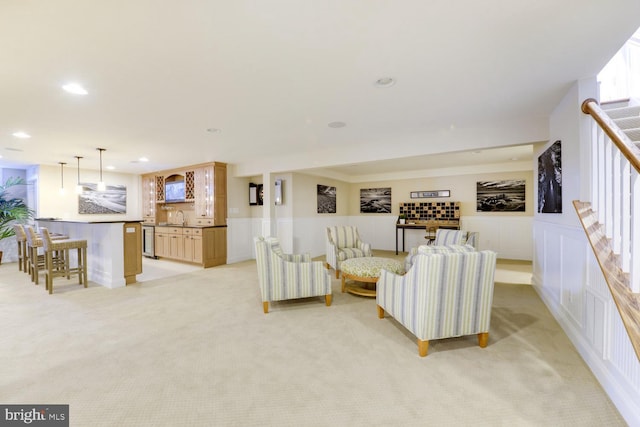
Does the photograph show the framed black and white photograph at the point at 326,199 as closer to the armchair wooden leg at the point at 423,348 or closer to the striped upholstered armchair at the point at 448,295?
the striped upholstered armchair at the point at 448,295

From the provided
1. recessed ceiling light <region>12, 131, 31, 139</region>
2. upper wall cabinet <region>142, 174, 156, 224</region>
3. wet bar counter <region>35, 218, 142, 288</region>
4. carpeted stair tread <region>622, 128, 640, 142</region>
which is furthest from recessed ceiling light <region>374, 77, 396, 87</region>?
upper wall cabinet <region>142, 174, 156, 224</region>

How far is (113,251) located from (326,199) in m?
4.88

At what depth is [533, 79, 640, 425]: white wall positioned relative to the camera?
1.69 meters

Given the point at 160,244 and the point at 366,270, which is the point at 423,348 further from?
the point at 160,244

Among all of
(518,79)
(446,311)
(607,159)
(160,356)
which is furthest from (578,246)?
(160,356)

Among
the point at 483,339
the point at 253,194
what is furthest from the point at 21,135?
the point at 483,339

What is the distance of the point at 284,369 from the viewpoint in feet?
6.84

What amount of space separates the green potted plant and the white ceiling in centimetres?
286

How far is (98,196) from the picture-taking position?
720cm

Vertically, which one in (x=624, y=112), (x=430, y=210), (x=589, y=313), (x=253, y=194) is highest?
(x=624, y=112)

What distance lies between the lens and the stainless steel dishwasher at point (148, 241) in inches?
277

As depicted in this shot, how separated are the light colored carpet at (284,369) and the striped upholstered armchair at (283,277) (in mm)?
230

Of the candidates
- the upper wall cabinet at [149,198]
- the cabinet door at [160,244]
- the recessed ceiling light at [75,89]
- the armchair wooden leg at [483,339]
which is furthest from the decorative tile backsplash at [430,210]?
the recessed ceiling light at [75,89]

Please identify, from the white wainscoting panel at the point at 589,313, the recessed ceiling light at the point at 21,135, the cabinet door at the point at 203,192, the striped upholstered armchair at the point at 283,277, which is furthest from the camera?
the cabinet door at the point at 203,192
